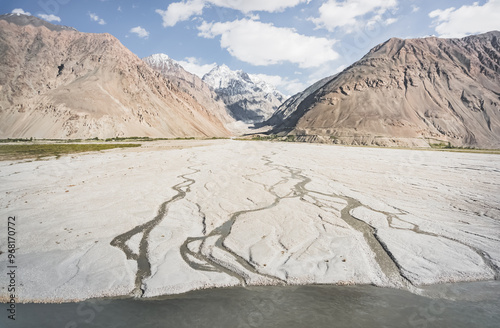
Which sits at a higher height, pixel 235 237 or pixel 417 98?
pixel 417 98

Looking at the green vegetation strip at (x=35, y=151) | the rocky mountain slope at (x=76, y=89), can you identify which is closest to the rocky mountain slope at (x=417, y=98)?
the rocky mountain slope at (x=76, y=89)

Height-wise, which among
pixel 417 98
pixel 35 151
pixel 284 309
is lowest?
pixel 284 309

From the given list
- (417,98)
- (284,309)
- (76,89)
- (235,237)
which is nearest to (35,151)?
(235,237)

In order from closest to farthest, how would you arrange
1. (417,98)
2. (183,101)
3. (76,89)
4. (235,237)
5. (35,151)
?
1. (235,237)
2. (35,151)
3. (76,89)
4. (417,98)
5. (183,101)

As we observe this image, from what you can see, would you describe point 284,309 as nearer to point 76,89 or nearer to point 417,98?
point 76,89

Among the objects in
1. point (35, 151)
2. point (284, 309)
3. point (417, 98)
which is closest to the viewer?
point (284, 309)
